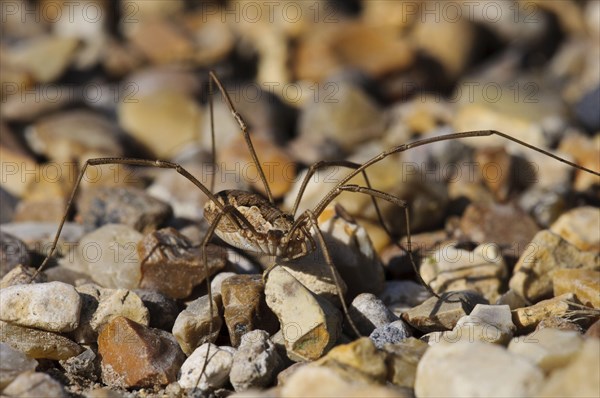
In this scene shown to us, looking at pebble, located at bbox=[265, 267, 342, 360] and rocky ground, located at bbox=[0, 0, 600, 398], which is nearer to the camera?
rocky ground, located at bbox=[0, 0, 600, 398]

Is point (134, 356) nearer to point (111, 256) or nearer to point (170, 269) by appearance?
point (170, 269)

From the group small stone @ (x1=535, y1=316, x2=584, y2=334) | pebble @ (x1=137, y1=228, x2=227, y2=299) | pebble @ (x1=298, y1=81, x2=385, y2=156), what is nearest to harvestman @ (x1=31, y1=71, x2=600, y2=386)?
pebble @ (x1=137, y1=228, x2=227, y2=299)

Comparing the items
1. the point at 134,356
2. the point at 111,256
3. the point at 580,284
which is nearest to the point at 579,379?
the point at 580,284

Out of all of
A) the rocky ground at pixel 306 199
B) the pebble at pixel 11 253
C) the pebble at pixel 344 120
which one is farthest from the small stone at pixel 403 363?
the pebble at pixel 344 120

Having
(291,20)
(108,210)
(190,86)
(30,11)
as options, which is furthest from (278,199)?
(30,11)

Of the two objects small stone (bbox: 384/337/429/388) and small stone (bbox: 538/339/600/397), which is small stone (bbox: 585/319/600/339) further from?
small stone (bbox: 384/337/429/388)
